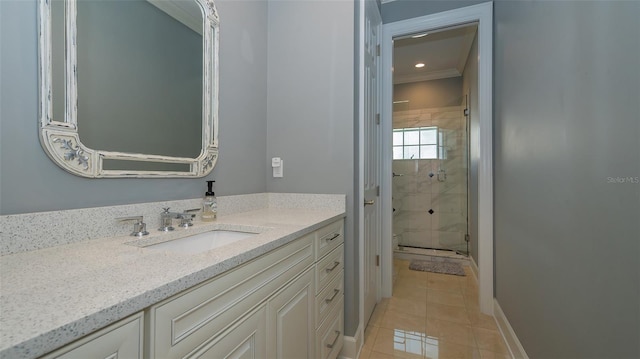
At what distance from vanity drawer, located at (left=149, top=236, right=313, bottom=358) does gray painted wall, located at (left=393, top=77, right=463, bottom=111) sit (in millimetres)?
3765

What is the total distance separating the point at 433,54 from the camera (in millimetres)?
3328

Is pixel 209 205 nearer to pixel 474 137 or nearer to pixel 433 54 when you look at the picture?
pixel 474 137

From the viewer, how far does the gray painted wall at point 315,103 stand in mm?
1585

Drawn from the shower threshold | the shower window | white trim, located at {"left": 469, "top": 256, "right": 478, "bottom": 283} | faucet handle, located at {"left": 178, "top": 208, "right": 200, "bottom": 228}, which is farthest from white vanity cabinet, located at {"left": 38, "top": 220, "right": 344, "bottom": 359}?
the shower window

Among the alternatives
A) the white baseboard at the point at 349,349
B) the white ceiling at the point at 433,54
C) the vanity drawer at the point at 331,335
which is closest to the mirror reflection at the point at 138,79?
the vanity drawer at the point at 331,335

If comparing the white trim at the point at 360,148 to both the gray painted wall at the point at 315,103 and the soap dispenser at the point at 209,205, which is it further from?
the soap dispenser at the point at 209,205

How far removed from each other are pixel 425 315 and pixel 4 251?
2.34 m

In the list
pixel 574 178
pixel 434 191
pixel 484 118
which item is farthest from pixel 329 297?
pixel 434 191

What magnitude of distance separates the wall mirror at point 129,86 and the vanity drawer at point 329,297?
84 centimetres

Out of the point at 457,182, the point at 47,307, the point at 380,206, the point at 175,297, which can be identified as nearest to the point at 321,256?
the point at 175,297

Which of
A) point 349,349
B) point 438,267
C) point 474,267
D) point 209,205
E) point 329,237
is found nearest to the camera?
point 209,205

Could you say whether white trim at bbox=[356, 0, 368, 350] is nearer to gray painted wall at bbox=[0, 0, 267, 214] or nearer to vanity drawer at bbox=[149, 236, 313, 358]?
Answer: gray painted wall at bbox=[0, 0, 267, 214]

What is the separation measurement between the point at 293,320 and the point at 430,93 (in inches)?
154

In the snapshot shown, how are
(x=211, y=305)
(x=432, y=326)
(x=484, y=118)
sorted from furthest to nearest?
1. (x=484, y=118)
2. (x=432, y=326)
3. (x=211, y=305)
